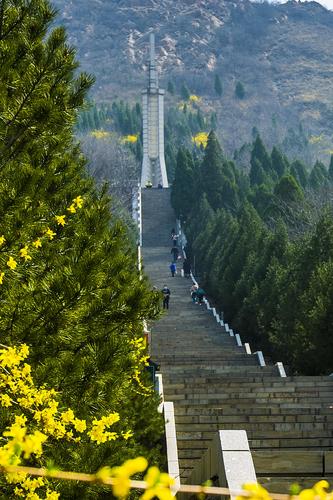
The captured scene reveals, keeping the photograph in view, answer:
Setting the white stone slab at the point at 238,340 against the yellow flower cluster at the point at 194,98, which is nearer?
the white stone slab at the point at 238,340

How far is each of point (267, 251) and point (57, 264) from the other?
15.3 metres

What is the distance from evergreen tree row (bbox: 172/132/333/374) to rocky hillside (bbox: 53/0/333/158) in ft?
199

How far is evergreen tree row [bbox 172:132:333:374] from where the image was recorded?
1614 centimetres

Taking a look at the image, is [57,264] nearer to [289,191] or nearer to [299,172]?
[289,191]

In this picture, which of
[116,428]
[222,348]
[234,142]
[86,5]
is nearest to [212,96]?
[234,142]

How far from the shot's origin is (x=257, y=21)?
521 feet

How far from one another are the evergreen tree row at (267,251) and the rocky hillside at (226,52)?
2388 inches

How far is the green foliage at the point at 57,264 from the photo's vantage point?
7238 mm

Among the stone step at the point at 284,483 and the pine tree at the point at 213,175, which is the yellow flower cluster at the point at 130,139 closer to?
the pine tree at the point at 213,175

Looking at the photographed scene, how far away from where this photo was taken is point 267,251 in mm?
22797

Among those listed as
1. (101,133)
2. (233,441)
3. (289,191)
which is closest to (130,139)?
(101,133)

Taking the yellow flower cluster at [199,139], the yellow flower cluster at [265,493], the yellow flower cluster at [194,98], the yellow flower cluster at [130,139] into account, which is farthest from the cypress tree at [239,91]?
the yellow flower cluster at [265,493]

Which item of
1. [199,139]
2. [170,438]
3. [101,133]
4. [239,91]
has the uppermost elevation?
[170,438]

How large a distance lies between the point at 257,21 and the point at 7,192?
158911 mm
